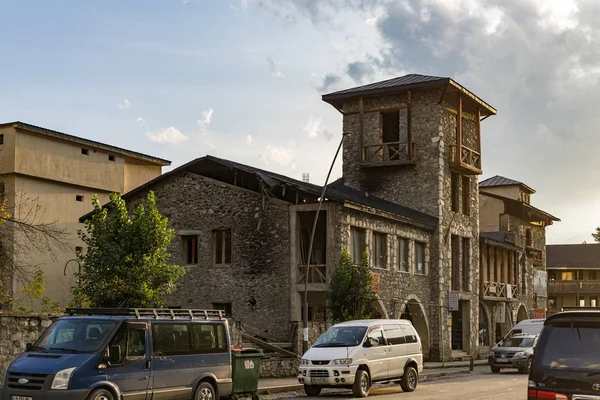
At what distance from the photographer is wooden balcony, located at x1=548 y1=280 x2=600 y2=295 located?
80438 mm

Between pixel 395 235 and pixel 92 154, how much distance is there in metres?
18.2

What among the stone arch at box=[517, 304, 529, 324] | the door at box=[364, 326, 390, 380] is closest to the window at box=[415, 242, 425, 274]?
the stone arch at box=[517, 304, 529, 324]

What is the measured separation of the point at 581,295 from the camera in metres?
83.6

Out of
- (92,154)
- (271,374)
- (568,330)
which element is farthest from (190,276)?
(568,330)

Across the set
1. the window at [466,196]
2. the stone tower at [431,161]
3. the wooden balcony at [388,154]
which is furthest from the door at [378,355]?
the window at [466,196]

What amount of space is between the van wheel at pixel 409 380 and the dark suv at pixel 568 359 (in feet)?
43.4

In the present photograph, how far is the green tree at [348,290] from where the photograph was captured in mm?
31906

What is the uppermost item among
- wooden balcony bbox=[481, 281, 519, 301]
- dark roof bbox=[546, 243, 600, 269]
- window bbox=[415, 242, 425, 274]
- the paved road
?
dark roof bbox=[546, 243, 600, 269]

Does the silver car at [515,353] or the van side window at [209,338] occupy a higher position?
the van side window at [209,338]

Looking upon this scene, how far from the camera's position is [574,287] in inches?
3196

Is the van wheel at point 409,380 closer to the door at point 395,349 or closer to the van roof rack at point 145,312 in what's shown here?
the door at point 395,349

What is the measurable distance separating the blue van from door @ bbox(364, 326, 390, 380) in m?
5.19

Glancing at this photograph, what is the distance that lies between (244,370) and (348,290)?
13.5 meters

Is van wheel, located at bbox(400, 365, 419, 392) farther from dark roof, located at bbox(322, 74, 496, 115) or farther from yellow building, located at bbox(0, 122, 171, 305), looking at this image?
yellow building, located at bbox(0, 122, 171, 305)
